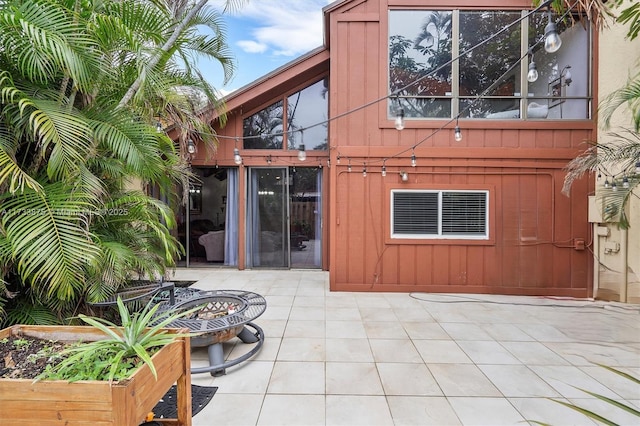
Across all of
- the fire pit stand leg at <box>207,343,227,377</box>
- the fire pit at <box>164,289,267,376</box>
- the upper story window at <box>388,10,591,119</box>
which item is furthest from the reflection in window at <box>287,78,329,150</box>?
the fire pit stand leg at <box>207,343,227,377</box>

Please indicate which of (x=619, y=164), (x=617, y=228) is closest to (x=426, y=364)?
(x=617, y=228)

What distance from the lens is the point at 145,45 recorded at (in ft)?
9.14

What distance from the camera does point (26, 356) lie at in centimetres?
145

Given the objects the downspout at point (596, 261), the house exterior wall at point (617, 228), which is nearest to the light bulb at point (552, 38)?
the house exterior wall at point (617, 228)

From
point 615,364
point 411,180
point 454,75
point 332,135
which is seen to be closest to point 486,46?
point 454,75

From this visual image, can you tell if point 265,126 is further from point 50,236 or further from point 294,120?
point 50,236

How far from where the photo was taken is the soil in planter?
1.30 m

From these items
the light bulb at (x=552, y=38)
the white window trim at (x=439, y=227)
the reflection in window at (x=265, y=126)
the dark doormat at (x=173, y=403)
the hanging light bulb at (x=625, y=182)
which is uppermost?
the reflection in window at (x=265, y=126)

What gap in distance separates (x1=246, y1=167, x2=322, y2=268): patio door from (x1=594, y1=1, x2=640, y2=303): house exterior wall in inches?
188

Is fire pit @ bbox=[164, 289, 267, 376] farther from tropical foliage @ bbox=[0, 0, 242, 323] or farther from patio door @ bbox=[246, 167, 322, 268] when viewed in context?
patio door @ bbox=[246, 167, 322, 268]

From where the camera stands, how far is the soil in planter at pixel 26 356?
130cm

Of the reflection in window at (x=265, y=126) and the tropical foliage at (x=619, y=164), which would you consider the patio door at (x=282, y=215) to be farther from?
the tropical foliage at (x=619, y=164)

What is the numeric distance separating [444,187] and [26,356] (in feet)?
16.9

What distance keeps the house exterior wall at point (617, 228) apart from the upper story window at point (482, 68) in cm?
30
